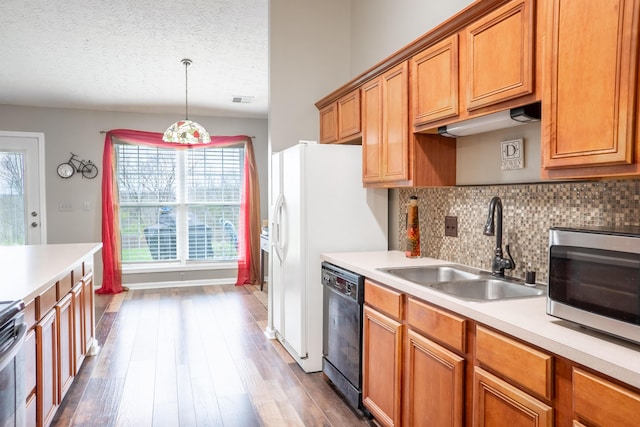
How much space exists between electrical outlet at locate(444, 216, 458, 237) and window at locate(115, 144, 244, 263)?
4.29 m

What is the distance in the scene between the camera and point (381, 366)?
7.04ft

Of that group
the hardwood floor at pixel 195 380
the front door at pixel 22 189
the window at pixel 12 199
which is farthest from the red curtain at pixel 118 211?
the hardwood floor at pixel 195 380

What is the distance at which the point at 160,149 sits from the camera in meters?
6.05

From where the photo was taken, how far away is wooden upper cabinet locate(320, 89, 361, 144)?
303 cm

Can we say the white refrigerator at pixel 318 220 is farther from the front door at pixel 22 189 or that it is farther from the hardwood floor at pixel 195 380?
the front door at pixel 22 189

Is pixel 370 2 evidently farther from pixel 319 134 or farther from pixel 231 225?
pixel 231 225

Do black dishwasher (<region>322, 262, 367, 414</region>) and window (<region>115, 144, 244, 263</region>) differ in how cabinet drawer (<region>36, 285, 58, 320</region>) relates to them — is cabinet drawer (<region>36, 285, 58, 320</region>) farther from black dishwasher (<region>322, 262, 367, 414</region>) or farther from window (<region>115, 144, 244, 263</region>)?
window (<region>115, 144, 244, 263</region>)

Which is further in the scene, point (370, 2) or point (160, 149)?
point (160, 149)

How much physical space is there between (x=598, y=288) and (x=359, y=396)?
1555 millimetres

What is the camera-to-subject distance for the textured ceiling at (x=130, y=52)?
3133mm

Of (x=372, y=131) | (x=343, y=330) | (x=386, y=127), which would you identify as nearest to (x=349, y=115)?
(x=372, y=131)

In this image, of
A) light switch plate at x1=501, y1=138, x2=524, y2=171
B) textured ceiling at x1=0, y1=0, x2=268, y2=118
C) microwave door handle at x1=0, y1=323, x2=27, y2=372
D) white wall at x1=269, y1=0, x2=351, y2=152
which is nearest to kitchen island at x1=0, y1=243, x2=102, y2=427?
microwave door handle at x1=0, y1=323, x2=27, y2=372

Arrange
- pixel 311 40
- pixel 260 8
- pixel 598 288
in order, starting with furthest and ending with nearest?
pixel 311 40 → pixel 260 8 → pixel 598 288

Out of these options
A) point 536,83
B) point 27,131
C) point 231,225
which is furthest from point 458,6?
point 27,131
